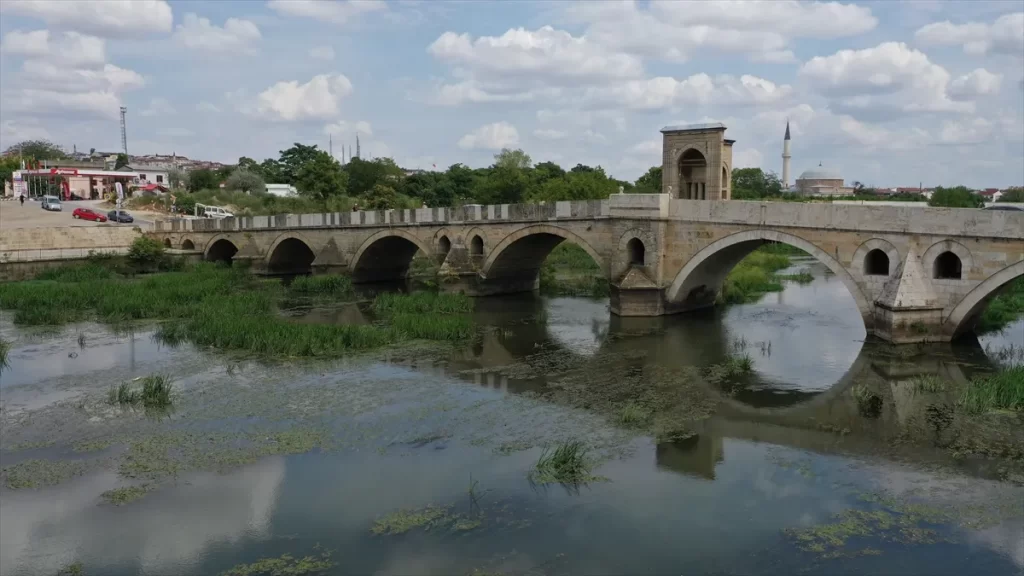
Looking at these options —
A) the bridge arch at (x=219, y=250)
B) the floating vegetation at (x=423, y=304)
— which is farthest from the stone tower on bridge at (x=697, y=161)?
the bridge arch at (x=219, y=250)

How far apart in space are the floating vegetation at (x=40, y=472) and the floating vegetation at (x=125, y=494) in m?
0.93

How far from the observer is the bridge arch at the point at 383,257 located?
1297 inches

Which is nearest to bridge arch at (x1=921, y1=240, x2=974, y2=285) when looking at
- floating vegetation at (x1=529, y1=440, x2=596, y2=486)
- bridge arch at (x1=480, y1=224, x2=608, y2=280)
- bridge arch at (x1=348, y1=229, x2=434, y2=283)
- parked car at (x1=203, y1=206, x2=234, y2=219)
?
floating vegetation at (x1=529, y1=440, x2=596, y2=486)

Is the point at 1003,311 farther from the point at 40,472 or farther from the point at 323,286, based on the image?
the point at 323,286

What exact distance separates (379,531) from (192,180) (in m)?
69.2

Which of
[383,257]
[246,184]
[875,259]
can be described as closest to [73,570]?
[875,259]

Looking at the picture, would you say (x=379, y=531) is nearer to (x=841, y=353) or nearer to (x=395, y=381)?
(x=395, y=381)

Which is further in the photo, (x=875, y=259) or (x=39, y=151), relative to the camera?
(x=39, y=151)

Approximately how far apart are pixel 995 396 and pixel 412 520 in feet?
32.3

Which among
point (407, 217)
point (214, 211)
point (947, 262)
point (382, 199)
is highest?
point (382, 199)

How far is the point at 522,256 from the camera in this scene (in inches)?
1139

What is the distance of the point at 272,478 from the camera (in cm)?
1076

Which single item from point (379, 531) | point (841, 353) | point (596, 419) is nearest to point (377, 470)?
point (379, 531)

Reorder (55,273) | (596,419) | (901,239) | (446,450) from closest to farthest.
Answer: (446,450) < (596,419) < (901,239) < (55,273)
